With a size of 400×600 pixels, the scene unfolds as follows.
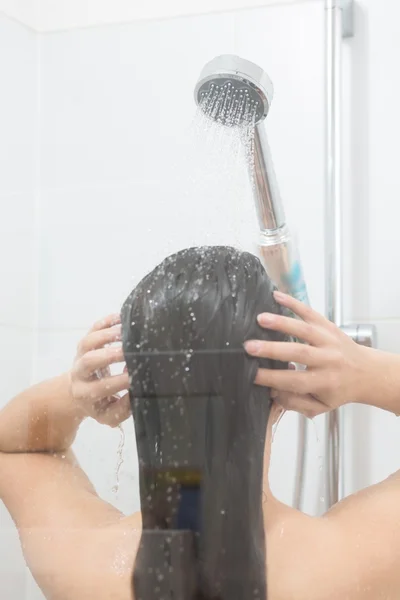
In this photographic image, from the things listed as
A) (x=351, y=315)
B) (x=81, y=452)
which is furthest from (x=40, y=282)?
(x=351, y=315)

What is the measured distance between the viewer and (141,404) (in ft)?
2.33

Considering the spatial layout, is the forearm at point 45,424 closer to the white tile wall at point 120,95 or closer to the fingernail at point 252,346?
the fingernail at point 252,346

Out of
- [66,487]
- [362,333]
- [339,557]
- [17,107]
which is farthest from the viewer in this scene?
[17,107]

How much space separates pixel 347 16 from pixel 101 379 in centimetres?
59

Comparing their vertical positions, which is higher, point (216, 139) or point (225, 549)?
point (216, 139)

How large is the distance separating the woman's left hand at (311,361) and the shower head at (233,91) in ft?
0.82

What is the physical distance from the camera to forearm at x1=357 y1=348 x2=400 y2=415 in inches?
29.1

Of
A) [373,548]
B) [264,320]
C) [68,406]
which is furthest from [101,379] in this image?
[373,548]

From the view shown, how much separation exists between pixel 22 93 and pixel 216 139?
1.07 ft

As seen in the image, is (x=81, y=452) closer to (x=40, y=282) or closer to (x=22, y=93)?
(x=40, y=282)

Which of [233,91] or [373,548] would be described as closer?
[373,548]

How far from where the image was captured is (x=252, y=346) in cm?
68

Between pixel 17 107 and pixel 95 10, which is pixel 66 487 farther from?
pixel 95 10

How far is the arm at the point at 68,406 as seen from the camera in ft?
2.52
